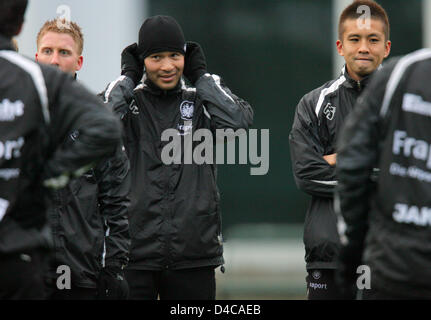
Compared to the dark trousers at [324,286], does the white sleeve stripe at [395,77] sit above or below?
above

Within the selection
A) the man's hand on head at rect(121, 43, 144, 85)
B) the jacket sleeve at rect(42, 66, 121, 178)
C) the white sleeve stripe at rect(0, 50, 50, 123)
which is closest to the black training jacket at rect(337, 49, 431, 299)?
the jacket sleeve at rect(42, 66, 121, 178)

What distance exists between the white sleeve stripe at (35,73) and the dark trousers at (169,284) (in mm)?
1810

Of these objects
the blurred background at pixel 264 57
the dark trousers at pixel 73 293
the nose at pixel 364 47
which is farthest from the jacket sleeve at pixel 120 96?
the blurred background at pixel 264 57

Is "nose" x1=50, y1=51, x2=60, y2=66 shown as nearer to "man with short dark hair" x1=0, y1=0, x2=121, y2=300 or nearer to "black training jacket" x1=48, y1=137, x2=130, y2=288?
"black training jacket" x1=48, y1=137, x2=130, y2=288

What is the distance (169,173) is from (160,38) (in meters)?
0.80

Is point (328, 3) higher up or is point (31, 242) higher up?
point (328, 3)

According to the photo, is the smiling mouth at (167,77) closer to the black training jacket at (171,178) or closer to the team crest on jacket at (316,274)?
the black training jacket at (171,178)

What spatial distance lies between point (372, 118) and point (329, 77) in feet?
18.5

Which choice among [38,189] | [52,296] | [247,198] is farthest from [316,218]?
[247,198]

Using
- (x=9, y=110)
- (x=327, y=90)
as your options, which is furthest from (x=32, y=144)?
(x=327, y=90)

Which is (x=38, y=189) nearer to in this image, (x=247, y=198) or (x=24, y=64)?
(x=24, y=64)

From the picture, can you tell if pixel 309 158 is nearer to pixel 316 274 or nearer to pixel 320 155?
pixel 320 155

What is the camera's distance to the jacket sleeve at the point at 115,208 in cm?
462

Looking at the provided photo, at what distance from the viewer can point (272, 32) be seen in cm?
894
